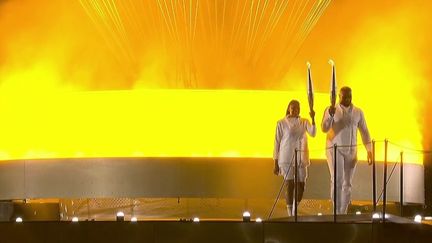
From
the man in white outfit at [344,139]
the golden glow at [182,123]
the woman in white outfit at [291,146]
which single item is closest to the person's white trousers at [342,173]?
the man in white outfit at [344,139]

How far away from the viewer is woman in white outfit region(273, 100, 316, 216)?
18.4 m

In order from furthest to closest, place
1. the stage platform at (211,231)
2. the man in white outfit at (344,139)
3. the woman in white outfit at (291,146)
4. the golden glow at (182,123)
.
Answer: the golden glow at (182,123), the woman in white outfit at (291,146), the man in white outfit at (344,139), the stage platform at (211,231)

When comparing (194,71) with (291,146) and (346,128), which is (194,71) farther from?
(346,128)

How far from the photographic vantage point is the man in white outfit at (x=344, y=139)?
17828mm

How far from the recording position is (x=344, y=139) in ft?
59.2

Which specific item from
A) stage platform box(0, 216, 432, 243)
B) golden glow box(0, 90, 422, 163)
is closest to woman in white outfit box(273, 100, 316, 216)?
stage platform box(0, 216, 432, 243)

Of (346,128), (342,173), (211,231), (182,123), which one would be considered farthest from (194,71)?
(211,231)

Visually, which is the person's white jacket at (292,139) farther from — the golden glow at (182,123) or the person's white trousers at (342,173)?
the golden glow at (182,123)

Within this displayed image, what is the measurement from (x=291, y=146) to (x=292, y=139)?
0.12 meters

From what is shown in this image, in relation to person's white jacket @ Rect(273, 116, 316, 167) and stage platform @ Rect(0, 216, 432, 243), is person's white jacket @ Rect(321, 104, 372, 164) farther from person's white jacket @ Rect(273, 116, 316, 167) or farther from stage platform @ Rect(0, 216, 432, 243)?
stage platform @ Rect(0, 216, 432, 243)

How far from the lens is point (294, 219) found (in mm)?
17406

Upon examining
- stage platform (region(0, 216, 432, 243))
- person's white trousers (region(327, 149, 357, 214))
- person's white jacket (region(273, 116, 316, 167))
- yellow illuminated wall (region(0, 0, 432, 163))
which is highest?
yellow illuminated wall (region(0, 0, 432, 163))

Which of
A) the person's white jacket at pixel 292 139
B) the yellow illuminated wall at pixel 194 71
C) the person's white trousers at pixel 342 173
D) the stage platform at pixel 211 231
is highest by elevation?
the yellow illuminated wall at pixel 194 71

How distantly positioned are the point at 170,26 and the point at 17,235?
10.8 metres
